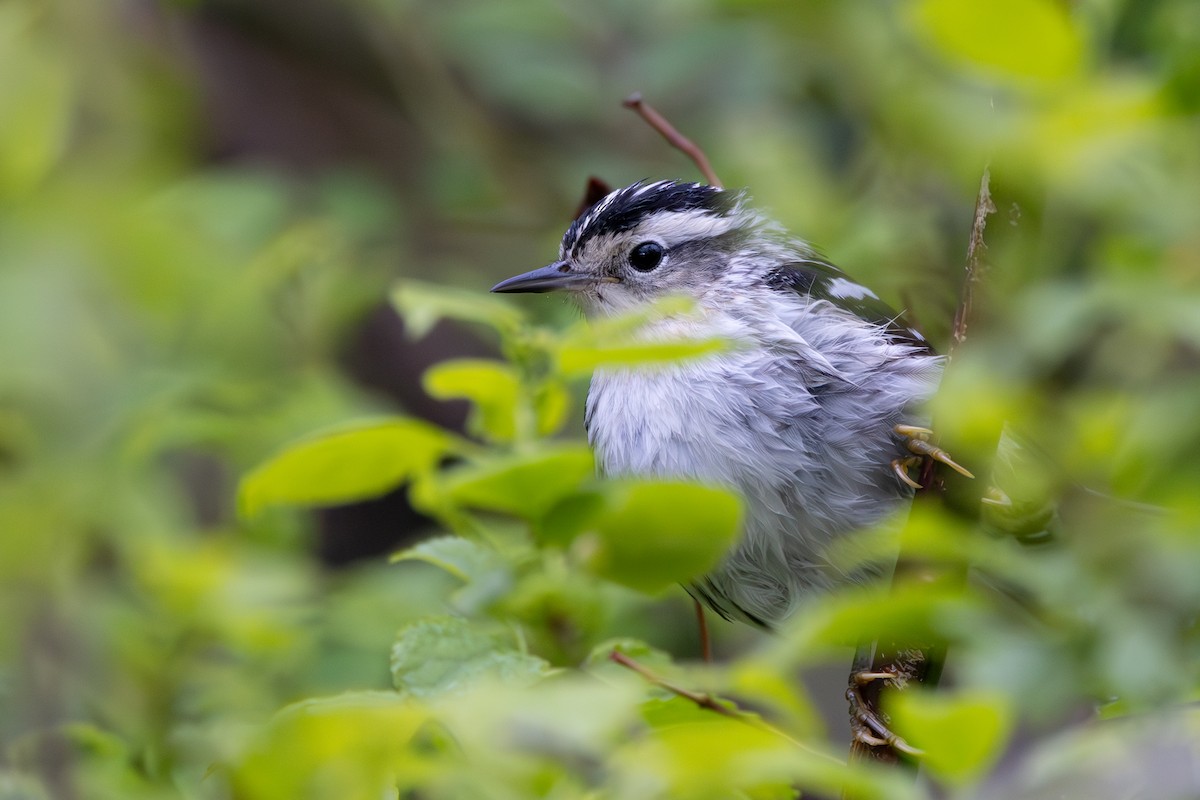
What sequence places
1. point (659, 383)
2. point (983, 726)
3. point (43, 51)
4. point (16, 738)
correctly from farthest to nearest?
point (43, 51), point (659, 383), point (16, 738), point (983, 726)

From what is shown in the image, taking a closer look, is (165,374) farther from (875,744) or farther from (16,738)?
(875,744)

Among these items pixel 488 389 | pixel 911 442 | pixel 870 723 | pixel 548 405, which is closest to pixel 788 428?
pixel 911 442

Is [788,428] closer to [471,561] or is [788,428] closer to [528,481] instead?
[471,561]

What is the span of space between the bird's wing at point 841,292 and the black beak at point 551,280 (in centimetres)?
65

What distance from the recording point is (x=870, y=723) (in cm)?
265

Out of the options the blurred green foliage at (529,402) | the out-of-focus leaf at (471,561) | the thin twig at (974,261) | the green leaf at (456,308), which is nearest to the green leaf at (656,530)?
the blurred green foliage at (529,402)

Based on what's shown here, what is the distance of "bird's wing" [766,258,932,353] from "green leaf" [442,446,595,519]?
6.59 ft

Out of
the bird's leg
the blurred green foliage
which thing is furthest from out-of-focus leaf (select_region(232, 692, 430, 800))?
the bird's leg

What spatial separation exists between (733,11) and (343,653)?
8.38ft

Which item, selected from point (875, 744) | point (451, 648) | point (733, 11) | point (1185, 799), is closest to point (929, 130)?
point (733, 11)

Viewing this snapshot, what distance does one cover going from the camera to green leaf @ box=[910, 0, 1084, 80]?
1944mm

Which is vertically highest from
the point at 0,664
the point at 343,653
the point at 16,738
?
the point at 16,738

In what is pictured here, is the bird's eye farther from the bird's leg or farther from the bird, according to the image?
the bird's leg

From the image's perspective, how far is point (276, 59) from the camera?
7.86 metres
